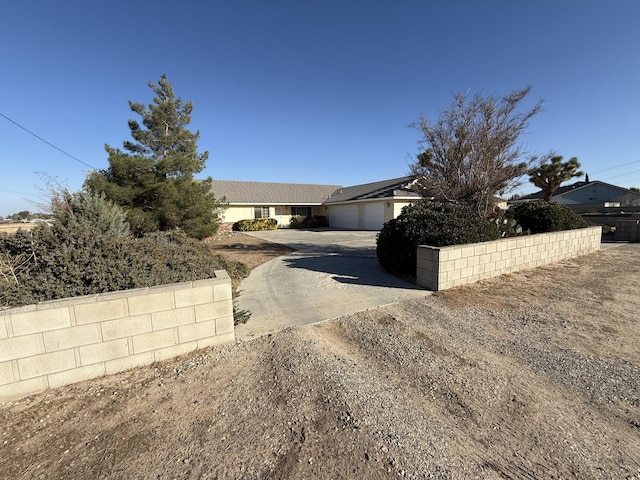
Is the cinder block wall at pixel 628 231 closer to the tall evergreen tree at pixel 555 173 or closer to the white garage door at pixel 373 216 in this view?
the tall evergreen tree at pixel 555 173

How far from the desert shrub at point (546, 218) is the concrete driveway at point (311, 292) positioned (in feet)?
20.5

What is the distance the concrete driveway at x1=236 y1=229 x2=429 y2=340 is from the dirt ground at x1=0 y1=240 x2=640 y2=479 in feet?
2.06

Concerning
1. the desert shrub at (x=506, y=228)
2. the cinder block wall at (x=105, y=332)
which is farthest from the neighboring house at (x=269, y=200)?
the cinder block wall at (x=105, y=332)

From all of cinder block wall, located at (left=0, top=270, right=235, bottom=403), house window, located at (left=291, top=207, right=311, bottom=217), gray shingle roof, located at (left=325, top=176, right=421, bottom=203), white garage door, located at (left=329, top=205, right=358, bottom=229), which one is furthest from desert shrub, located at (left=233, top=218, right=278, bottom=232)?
cinder block wall, located at (left=0, top=270, right=235, bottom=403)

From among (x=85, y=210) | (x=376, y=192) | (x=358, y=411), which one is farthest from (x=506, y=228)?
(x=376, y=192)

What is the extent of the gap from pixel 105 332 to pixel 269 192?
2530 cm

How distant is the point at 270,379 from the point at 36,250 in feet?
10.3

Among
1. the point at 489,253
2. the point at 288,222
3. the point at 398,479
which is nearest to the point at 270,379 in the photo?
the point at 398,479

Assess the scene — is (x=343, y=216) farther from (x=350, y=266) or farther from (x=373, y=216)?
(x=350, y=266)

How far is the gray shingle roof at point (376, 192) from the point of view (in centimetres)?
2041

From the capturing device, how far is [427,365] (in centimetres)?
316

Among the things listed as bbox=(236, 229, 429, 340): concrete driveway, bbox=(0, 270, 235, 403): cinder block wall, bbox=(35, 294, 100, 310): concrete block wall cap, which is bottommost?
bbox=(236, 229, 429, 340): concrete driveway

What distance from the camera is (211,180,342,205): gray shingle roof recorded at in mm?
25527

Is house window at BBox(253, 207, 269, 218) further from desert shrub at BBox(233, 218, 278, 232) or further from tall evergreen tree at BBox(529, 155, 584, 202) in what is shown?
tall evergreen tree at BBox(529, 155, 584, 202)
